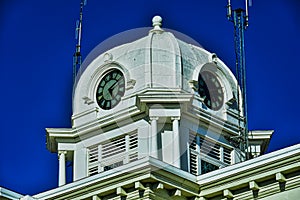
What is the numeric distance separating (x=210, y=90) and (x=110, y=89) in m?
3.31

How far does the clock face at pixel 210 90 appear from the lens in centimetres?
4459

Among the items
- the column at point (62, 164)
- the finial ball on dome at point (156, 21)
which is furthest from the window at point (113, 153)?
the finial ball on dome at point (156, 21)

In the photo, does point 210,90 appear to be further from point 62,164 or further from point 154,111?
point 62,164

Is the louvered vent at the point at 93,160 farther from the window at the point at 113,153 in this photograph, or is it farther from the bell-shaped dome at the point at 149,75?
the bell-shaped dome at the point at 149,75

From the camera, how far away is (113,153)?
43.4 m

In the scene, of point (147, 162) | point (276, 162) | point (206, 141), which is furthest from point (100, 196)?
point (206, 141)

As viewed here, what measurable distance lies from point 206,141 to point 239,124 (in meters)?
1.48

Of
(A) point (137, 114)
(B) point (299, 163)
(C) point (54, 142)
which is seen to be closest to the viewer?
(B) point (299, 163)

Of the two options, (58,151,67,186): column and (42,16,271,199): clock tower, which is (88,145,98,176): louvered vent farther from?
(58,151,67,186): column

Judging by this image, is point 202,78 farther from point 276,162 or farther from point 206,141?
point 276,162

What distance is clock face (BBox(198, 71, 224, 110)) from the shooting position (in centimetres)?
4459

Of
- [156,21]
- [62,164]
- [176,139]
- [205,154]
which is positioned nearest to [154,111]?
[176,139]

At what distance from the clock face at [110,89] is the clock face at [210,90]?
8.52 ft

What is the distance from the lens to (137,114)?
142ft
